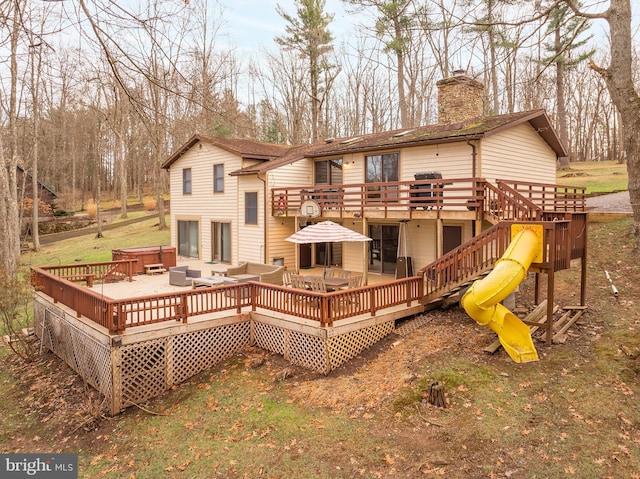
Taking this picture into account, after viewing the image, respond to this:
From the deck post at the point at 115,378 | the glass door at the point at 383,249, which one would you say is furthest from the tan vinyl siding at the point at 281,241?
the deck post at the point at 115,378

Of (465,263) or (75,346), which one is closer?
(465,263)

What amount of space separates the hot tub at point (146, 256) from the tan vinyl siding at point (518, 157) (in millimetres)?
13286

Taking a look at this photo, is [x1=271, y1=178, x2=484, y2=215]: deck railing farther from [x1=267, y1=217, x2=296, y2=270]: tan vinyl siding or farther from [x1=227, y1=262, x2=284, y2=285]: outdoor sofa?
[x1=227, y1=262, x2=284, y2=285]: outdoor sofa

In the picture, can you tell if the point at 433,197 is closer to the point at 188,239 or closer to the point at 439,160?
the point at 439,160

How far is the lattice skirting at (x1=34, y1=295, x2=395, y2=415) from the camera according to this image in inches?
353

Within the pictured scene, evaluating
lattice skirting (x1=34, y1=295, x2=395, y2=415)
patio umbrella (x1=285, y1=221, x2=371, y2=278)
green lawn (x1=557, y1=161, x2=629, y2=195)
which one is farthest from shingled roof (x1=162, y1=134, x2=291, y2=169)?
green lawn (x1=557, y1=161, x2=629, y2=195)

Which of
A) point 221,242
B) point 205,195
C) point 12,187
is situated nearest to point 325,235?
point 221,242

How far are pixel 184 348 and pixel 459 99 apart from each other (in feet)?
43.1

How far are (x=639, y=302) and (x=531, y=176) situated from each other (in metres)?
6.38

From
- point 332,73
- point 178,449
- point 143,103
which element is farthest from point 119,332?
point 332,73

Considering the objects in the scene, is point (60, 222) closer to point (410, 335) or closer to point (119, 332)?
point (119, 332)

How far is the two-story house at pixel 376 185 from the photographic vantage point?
1326cm

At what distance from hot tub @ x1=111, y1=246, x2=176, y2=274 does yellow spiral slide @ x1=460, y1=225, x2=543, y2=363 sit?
45.5 ft

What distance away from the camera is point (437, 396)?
7.46m
